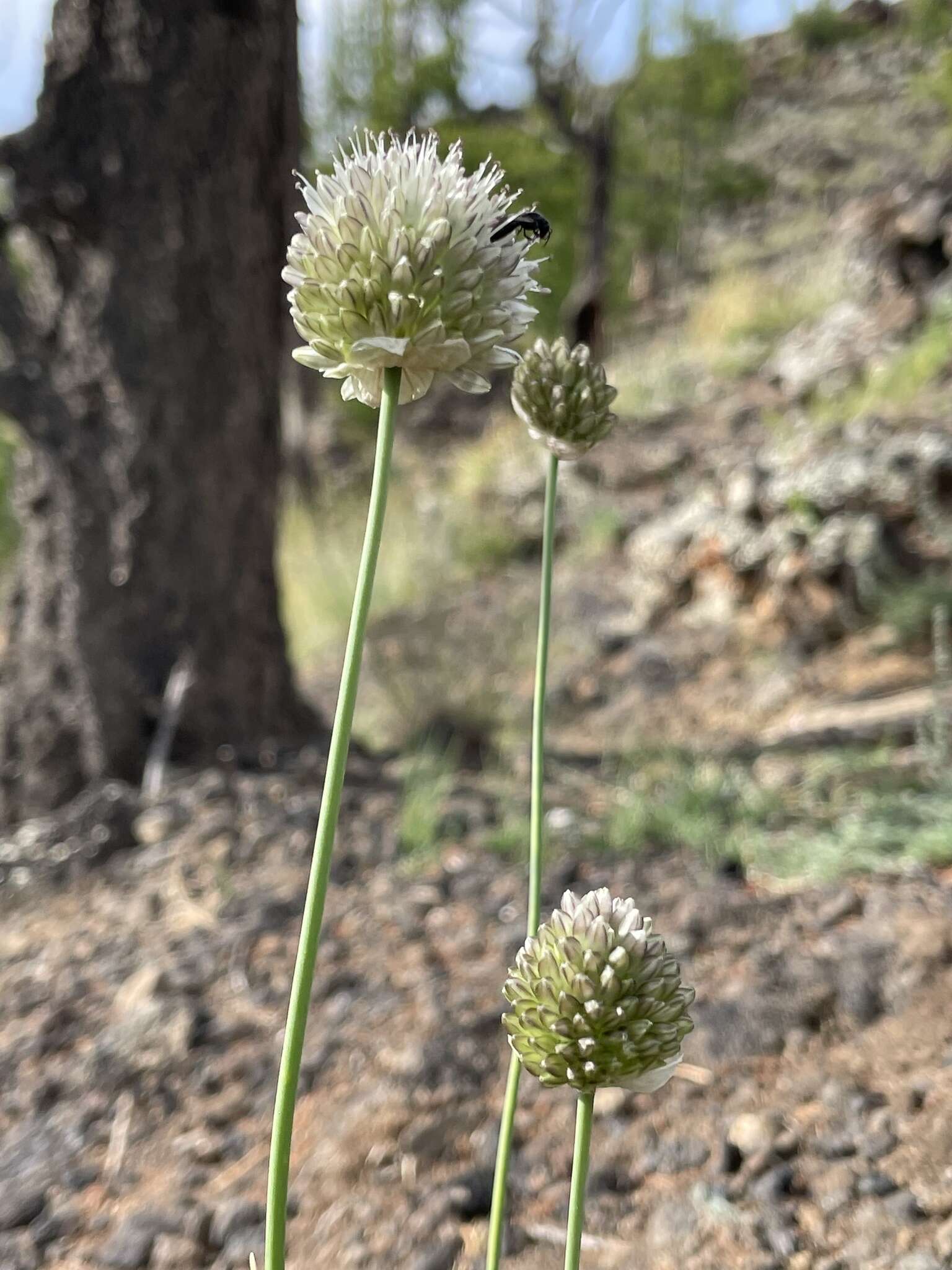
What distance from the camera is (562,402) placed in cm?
103

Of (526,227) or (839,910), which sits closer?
(526,227)

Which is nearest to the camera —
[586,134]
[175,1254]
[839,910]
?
[175,1254]

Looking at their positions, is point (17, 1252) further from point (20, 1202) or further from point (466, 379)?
point (466, 379)

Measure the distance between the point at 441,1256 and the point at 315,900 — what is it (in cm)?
90

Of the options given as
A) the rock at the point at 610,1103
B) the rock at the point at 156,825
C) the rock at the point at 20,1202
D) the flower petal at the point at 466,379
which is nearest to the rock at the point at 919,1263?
the rock at the point at 610,1103

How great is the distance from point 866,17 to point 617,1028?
3363 cm

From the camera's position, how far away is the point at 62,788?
2725 millimetres

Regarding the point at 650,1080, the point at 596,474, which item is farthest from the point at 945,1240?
the point at 596,474

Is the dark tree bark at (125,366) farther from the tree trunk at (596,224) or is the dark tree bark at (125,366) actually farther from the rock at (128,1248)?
the tree trunk at (596,224)

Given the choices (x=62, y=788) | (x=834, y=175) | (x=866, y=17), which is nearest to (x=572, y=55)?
(x=62, y=788)

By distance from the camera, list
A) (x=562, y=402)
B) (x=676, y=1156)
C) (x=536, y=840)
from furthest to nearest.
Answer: (x=676, y=1156) → (x=562, y=402) → (x=536, y=840)

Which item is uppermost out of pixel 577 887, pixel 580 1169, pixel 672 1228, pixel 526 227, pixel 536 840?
pixel 526 227

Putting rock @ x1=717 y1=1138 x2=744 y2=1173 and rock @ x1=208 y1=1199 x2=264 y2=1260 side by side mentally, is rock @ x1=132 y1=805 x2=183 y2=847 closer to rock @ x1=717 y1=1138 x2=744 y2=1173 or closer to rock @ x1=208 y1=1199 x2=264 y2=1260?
rock @ x1=208 y1=1199 x2=264 y2=1260

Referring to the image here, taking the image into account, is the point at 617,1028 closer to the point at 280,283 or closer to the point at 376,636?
the point at 280,283
